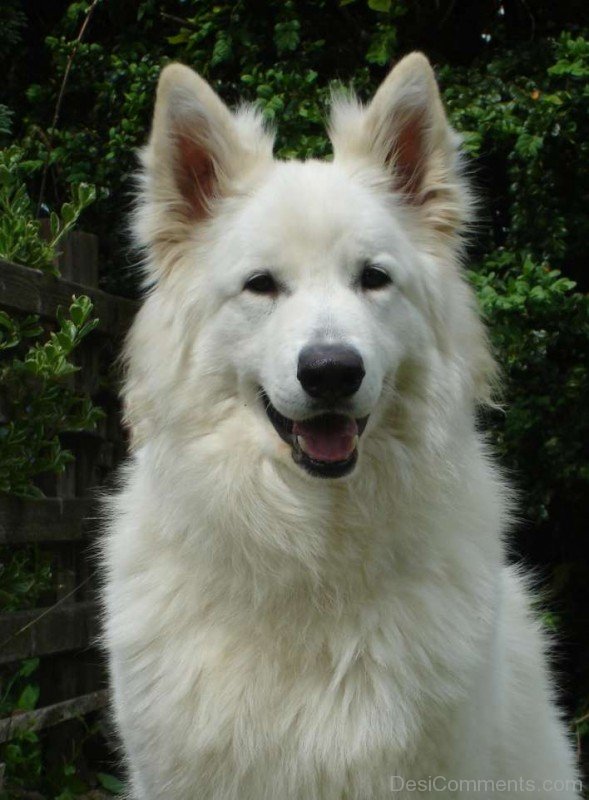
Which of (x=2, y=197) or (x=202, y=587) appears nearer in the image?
(x=202, y=587)

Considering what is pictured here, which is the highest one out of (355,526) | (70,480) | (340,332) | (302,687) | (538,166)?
(538,166)

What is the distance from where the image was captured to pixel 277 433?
2910mm

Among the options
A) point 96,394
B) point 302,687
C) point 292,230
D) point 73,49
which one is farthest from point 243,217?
point 73,49

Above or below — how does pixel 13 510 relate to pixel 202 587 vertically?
below

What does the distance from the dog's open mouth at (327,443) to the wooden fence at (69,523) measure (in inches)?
65.9

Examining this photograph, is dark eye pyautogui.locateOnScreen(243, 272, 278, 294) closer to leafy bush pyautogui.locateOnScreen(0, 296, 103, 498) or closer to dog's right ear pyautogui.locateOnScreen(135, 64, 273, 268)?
dog's right ear pyautogui.locateOnScreen(135, 64, 273, 268)

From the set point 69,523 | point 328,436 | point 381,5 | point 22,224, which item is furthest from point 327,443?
point 381,5

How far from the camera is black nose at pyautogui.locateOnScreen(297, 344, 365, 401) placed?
2619mm

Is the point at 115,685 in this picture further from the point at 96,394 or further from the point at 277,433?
the point at 96,394

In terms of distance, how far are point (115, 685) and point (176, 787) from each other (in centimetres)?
37

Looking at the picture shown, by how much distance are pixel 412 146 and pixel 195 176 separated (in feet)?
2.32

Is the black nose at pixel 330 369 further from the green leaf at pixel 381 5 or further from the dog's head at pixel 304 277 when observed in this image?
the green leaf at pixel 381 5

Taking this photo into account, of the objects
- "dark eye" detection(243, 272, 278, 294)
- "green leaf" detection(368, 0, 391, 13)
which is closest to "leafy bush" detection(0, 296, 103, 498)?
"dark eye" detection(243, 272, 278, 294)

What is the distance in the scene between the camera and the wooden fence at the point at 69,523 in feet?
13.4
